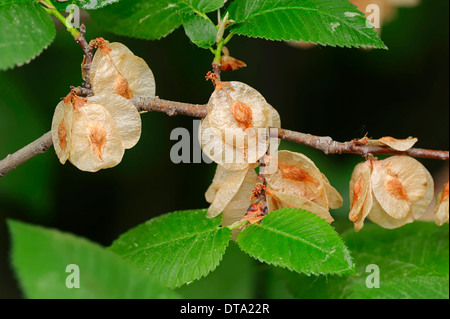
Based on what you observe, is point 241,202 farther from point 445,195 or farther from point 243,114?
point 445,195

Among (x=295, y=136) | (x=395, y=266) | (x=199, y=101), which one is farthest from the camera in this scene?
(x=199, y=101)

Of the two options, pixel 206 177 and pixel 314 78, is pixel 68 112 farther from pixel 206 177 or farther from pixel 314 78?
pixel 314 78

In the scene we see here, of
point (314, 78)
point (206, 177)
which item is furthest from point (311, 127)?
point (206, 177)

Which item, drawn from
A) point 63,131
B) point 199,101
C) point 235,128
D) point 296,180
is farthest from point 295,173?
point 199,101

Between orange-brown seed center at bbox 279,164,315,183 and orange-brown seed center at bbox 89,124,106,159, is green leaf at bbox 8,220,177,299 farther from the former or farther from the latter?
orange-brown seed center at bbox 279,164,315,183

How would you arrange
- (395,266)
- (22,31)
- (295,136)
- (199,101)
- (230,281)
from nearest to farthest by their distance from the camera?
(22,31) → (295,136) → (395,266) → (230,281) → (199,101)
